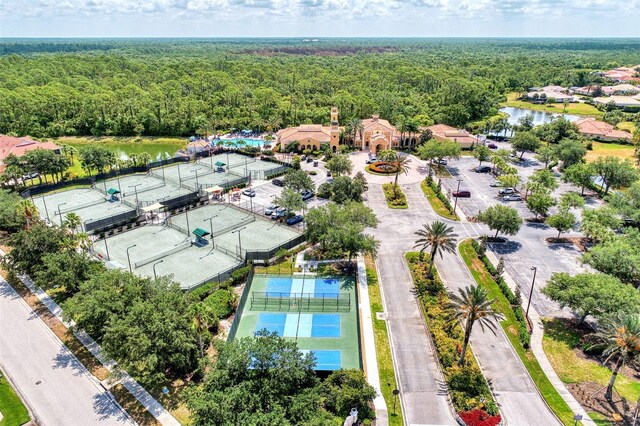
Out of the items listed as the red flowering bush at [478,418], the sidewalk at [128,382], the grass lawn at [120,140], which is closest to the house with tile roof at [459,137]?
the grass lawn at [120,140]

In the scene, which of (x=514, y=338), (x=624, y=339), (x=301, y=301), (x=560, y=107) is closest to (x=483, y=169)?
(x=514, y=338)

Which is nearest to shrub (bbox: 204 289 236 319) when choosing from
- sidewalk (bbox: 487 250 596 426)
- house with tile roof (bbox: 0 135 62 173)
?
sidewalk (bbox: 487 250 596 426)

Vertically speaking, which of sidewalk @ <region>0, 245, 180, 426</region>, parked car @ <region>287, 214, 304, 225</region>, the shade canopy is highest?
the shade canopy

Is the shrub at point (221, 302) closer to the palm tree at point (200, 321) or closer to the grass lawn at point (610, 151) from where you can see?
the palm tree at point (200, 321)

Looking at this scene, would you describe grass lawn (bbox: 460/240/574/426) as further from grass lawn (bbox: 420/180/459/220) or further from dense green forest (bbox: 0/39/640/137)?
dense green forest (bbox: 0/39/640/137)

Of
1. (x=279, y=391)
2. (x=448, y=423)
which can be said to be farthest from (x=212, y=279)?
(x=448, y=423)

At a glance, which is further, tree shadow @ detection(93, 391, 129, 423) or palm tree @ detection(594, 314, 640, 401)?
tree shadow @ detection(93, 391, 129, 423)

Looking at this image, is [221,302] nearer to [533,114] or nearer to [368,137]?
[368,137]

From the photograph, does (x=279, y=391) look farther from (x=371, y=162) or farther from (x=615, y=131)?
(x=615, y=131)
